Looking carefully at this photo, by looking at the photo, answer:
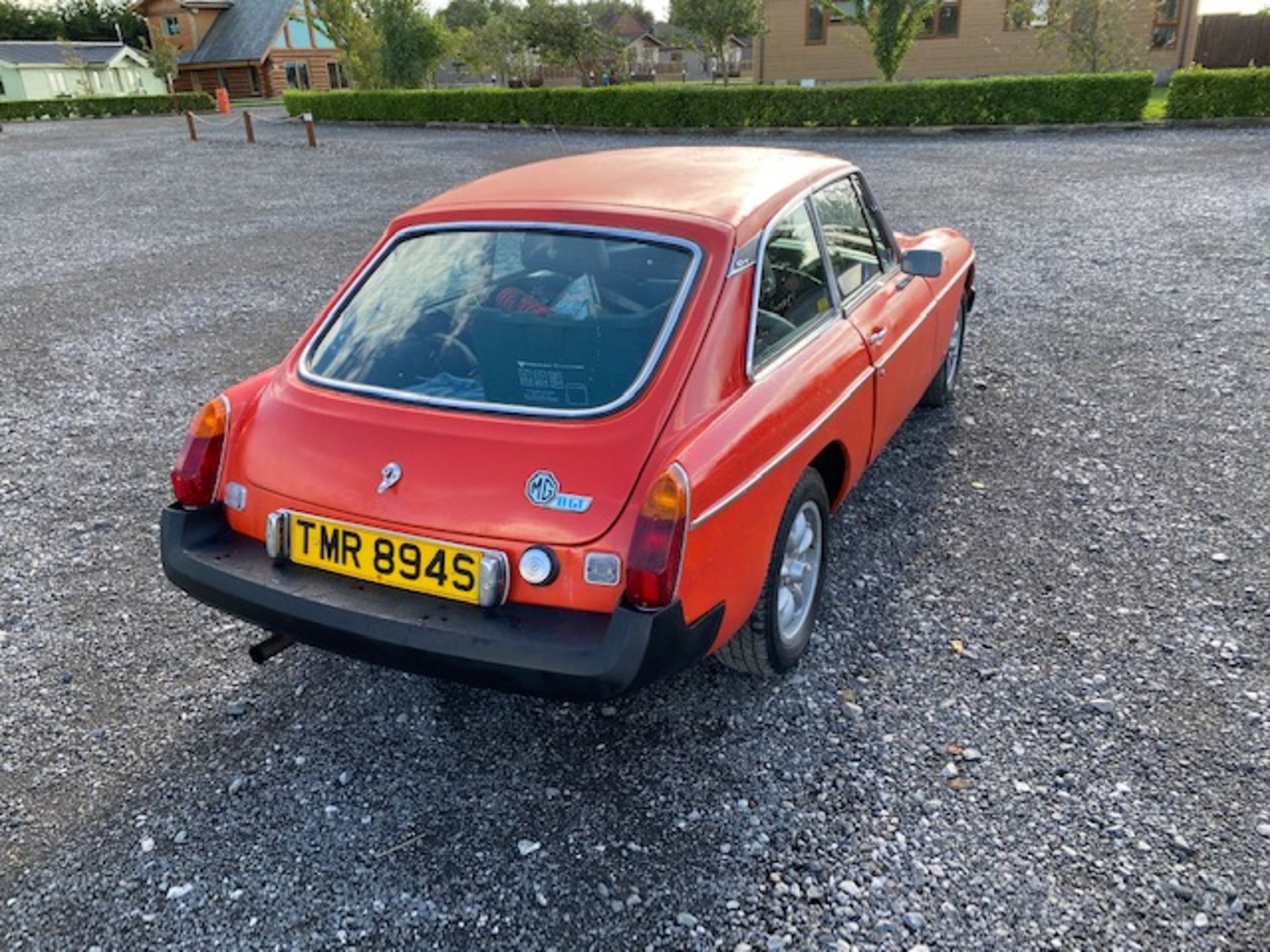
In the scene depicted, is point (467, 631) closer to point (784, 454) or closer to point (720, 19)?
point (784, 454)

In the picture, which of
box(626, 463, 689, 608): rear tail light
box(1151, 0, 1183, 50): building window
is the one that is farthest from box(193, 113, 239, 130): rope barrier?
box(626, 463, 689, 608): rear tail light

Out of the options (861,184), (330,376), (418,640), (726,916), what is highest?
(861,184)

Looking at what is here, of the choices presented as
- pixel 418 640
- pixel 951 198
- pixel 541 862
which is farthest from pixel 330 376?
pixel 951 198

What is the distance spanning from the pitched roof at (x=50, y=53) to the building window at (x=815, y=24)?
5054 centimetres

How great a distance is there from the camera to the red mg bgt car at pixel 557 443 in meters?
2.50

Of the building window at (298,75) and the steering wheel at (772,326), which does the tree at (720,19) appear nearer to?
the steering wheel at (772,326)

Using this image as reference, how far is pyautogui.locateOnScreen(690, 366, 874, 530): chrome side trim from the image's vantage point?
2.56 m

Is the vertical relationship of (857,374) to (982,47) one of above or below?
below

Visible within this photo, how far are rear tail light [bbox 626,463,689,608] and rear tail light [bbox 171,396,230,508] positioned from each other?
1507 millimetres

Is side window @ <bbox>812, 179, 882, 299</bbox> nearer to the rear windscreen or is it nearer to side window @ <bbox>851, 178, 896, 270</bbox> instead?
side window @ <bbox>851, 178, 896, 270</bbox>

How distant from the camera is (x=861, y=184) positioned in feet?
14.1

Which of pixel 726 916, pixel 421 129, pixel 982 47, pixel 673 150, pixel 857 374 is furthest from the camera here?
pixel 982 47

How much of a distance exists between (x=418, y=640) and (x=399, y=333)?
46.1 inches

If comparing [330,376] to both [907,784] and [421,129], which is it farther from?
[421,129]
